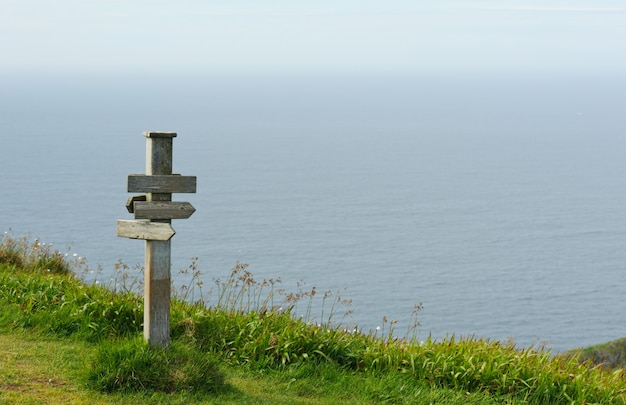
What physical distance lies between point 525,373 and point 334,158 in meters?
174

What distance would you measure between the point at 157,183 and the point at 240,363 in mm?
2191

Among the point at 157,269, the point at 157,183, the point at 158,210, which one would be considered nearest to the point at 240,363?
the point at 157,269

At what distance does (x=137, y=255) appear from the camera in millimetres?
80938

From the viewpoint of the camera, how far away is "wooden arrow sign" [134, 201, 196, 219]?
8.36 metres

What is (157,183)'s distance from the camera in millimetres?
8367

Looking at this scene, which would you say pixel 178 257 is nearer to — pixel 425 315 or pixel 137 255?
pixel 137 255

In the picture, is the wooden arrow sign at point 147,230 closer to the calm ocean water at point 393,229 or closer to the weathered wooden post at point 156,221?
the weathered wooden post at point 156,221

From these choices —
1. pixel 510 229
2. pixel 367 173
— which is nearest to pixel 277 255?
pixel 510 229

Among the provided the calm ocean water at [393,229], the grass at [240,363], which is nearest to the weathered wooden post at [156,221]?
the grass at [240,363]

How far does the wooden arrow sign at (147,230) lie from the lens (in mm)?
8242

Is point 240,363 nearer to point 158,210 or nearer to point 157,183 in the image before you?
point 158,210

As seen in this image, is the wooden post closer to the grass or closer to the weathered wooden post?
the weathered wooden post

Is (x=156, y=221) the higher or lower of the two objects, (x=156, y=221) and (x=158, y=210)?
the lower

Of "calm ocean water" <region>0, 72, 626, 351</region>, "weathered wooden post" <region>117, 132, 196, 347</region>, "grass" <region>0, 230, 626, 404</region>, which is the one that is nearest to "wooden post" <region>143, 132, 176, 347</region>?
"weathered wooden post" <region>117, 132, 196, 347</region>
